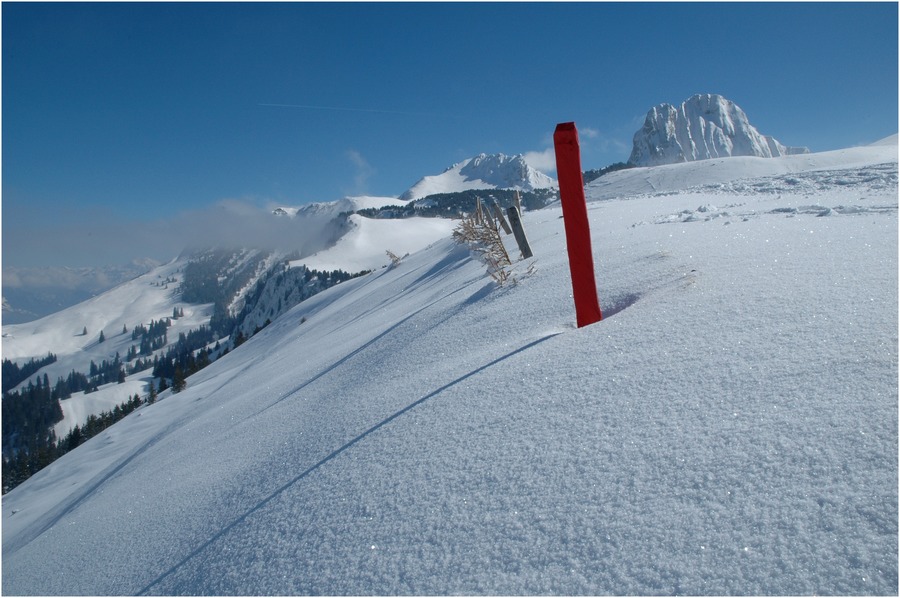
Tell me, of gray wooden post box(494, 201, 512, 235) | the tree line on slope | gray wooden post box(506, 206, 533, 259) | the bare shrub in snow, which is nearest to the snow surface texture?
the bare shrub in snow

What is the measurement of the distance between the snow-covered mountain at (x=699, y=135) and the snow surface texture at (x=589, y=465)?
154307mm

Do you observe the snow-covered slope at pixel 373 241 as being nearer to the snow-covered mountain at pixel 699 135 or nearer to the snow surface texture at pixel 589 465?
the snow-covered mountain at pixel 699 135

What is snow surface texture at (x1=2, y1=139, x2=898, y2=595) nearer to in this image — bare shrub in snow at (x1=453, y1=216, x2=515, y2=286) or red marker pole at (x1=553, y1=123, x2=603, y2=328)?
red marker pole at (x1=553, y1=123, x2=603, y2=328)

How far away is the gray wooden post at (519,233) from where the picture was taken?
7.51 metres

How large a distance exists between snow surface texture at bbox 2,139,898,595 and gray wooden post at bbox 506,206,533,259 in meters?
3.45

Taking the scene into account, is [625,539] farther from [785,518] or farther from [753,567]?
[785,518]

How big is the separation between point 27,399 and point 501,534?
127m

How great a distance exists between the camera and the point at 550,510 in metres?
1.65

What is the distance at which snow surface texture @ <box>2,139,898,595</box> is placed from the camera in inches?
53.2

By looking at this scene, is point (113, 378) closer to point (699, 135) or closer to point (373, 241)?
point (373, 241)

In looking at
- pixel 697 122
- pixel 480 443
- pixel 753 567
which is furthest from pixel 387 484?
pixel 697 122

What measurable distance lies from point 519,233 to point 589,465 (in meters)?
6.23

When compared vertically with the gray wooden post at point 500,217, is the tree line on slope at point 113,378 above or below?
below

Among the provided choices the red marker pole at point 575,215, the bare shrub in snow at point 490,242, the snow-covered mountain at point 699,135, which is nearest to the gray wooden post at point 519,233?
the bare shrub in snow at point 490,242
